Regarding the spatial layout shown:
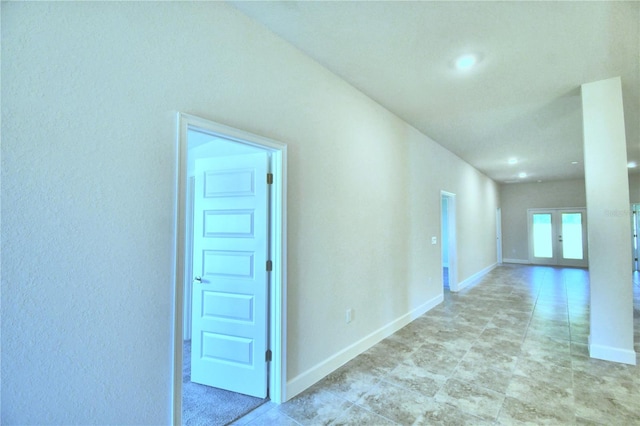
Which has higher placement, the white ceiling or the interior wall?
the white ceiling

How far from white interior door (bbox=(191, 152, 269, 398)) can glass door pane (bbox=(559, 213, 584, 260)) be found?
1139 cm

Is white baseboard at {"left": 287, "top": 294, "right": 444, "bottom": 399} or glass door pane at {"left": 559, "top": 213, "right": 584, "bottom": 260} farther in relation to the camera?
glass door pane at {"left": 559, "top": 213, "right": 584, "bottom": 260}

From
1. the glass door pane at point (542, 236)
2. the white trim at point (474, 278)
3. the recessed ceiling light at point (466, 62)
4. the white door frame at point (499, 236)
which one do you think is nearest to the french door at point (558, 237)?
the glass door pane at point (542, 236)

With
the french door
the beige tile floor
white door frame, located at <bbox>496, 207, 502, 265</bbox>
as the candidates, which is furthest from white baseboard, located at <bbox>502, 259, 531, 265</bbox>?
the beige tile floor

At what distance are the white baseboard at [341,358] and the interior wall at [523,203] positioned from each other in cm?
830

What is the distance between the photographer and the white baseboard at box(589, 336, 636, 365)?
2.99 metres

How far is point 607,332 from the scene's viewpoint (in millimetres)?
3072

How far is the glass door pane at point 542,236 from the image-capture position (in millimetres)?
10289

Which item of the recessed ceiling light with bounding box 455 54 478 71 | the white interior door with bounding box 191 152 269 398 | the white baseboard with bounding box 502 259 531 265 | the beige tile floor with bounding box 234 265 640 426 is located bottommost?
the beige tile floor with bounding box 234 265 640 426

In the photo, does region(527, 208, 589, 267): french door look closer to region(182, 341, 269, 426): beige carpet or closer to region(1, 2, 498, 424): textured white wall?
region(1, 2, 498, 424): textured white wall

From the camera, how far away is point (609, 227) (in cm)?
301

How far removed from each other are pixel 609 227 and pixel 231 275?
365 centimetres

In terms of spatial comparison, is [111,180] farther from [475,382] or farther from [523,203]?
[523,203]

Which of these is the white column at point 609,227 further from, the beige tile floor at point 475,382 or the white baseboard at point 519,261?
the white baseboard at point 519,261
